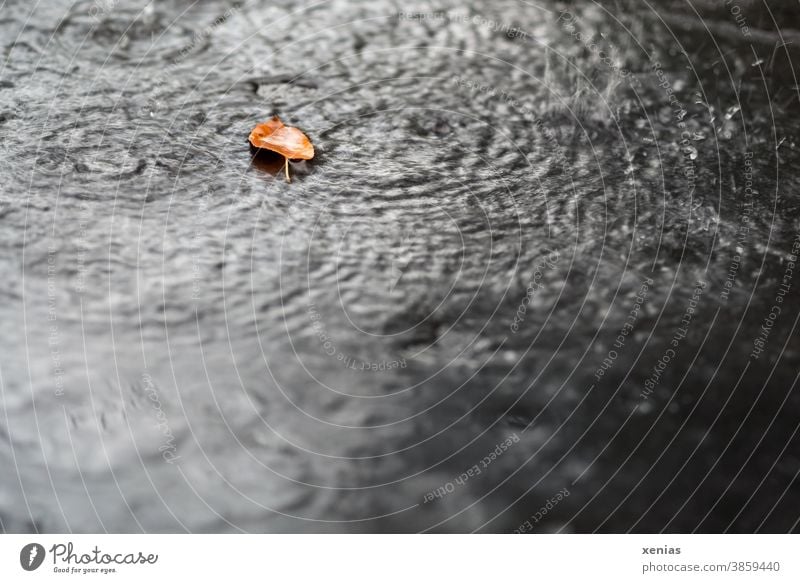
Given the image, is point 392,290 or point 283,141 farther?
point 283,141

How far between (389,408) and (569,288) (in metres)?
0.37

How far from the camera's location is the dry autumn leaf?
1.53 metres

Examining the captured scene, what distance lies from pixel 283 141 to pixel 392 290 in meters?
0.40

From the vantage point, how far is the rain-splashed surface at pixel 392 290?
1157mm

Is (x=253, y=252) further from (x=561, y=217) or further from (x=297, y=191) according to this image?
(x=561, y=217)

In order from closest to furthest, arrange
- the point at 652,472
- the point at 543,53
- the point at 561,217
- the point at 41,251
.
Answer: the point at 652,472 → the point at 41,251 → the point at 561,217 → the point at 543,53

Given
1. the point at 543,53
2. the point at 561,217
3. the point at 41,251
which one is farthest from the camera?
the point at 543,53

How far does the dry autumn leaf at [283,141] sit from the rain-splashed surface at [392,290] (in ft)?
0.10

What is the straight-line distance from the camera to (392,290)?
1.32 meters

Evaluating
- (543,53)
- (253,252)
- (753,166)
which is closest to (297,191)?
(253,252)

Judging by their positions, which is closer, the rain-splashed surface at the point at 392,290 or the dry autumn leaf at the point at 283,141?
the rain-splashed surface at the point at 392,290

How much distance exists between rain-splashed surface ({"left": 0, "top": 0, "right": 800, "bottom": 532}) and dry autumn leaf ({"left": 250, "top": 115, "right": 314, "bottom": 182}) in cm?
3

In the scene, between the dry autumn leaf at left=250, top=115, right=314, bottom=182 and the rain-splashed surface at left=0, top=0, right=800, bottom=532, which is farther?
the dry autumn leaf at left=250, top=115, right=314, bottom=182

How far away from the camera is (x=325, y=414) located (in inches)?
47.4
